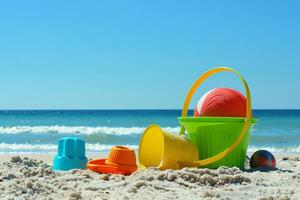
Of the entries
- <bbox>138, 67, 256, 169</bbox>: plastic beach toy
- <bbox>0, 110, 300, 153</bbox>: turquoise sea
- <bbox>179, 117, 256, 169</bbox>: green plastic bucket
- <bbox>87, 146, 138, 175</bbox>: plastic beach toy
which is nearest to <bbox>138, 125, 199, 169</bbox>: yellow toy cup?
<bbox>138, 67, 256, 169</bbox>: plastic beach toy

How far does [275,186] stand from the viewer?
386 cm

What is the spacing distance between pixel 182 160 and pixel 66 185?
1.36m

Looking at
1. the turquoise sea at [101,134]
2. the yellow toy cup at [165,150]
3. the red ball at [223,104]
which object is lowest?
the turquoise sea at [101,134]

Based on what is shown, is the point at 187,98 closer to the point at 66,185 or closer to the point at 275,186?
the point at 275,186

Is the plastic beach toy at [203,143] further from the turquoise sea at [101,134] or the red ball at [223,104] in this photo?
Result: the turquoise sea at [101,134]

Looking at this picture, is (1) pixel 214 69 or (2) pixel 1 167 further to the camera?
(1) pixel 214 69

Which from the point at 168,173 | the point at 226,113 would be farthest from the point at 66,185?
the point at 226,113

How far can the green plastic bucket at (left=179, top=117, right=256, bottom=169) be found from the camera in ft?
15.6

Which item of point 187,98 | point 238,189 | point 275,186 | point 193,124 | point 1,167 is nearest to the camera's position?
point 238,189

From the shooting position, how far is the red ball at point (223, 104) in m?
4.95

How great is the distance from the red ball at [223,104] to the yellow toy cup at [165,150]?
1.36 ft

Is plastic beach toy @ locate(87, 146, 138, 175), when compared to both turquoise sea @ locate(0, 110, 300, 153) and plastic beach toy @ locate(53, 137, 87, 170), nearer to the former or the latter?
plastic beach toy @ locate(53, 137, 87, 170)

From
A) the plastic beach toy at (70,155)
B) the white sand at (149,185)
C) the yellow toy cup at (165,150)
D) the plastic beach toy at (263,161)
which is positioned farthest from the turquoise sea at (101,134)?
the white sand at (149,185)

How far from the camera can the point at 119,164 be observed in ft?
15.1
